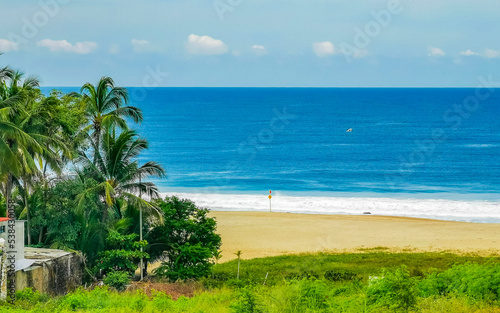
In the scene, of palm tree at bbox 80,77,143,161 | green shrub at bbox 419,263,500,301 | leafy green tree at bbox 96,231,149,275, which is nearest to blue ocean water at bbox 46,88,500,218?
palm tree at bbox 80,77,143,161

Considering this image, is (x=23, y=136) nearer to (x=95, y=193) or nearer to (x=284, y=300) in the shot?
(x=95, y=193)

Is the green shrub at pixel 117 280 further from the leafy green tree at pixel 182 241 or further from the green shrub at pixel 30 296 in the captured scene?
the green shrub at pixel 30 296

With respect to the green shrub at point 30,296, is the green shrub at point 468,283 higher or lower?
higher

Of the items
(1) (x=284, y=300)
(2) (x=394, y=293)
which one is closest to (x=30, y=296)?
(1) (x=284, y=300)

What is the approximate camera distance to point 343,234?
125 feet

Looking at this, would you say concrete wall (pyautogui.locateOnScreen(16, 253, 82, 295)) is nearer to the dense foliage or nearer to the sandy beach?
the dense foliage

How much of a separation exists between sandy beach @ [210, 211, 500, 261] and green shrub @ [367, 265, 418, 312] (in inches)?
743

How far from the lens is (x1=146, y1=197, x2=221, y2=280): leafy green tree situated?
22.5 meters

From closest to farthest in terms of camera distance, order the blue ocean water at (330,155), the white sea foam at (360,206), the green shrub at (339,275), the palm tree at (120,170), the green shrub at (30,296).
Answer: the green shrub at (30,296) < the palm tree at (120,170) < the green shrub at (339,275) < the white sea foam at (360,206) < the blue ocean water at (330,155)

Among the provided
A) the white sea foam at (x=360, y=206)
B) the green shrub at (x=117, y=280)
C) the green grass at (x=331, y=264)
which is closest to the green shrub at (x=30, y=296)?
the green shrub at (x=117, y=280)

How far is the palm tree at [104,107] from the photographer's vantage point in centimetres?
2292

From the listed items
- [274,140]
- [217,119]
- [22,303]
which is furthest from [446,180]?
[217,119]

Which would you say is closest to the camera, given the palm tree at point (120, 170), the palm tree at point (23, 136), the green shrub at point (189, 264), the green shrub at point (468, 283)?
the green shrub at point (468, 283)

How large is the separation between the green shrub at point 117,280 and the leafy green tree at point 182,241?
2277 millimetres
